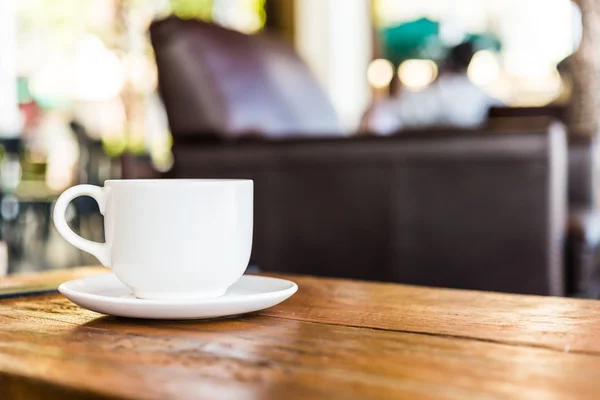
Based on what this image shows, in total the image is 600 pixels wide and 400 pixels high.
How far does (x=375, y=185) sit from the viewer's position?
189 centimetres

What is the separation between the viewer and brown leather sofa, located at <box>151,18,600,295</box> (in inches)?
66.9

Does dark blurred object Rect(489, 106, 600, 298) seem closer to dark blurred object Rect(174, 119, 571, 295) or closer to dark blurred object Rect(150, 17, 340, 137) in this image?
dark blurred object Rect(174, 119, 571, 295)

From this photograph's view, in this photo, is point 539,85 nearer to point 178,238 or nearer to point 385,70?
point 385,70

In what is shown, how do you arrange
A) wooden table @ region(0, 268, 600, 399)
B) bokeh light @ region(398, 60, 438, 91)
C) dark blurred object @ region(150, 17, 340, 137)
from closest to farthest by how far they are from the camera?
wooden table @ region(0, 268, 600, 399) < dark blurred object @ region(150, 17, 340, 137) < bokeh light @ region(398, 60, 438, 91)

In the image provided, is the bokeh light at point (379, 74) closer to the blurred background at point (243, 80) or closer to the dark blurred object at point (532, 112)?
the blurred background at point (243, 80)

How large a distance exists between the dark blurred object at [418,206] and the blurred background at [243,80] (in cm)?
2

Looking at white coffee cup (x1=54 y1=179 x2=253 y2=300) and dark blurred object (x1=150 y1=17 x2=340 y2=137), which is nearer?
white coffee cup (x1=54 y1=179 x2=253 y2=300)

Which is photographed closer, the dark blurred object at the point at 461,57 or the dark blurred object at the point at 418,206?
the dark blurred object at the point at 418,206

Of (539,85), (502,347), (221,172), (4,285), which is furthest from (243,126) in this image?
(539,85)

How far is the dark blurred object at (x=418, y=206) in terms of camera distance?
1.69 m

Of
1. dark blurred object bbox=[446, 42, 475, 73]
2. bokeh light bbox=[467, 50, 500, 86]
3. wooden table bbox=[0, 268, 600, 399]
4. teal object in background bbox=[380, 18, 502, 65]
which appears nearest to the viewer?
wooden table bbox=[0, 268, 600, 399]

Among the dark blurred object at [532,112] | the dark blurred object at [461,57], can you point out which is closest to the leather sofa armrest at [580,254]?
the dark blurred object at [461,57]

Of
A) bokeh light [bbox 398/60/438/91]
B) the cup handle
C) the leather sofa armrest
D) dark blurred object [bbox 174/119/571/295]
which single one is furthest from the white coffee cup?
bokeh light [bbox 398/60/438/91]

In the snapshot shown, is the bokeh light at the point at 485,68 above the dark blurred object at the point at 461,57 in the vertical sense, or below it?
above
